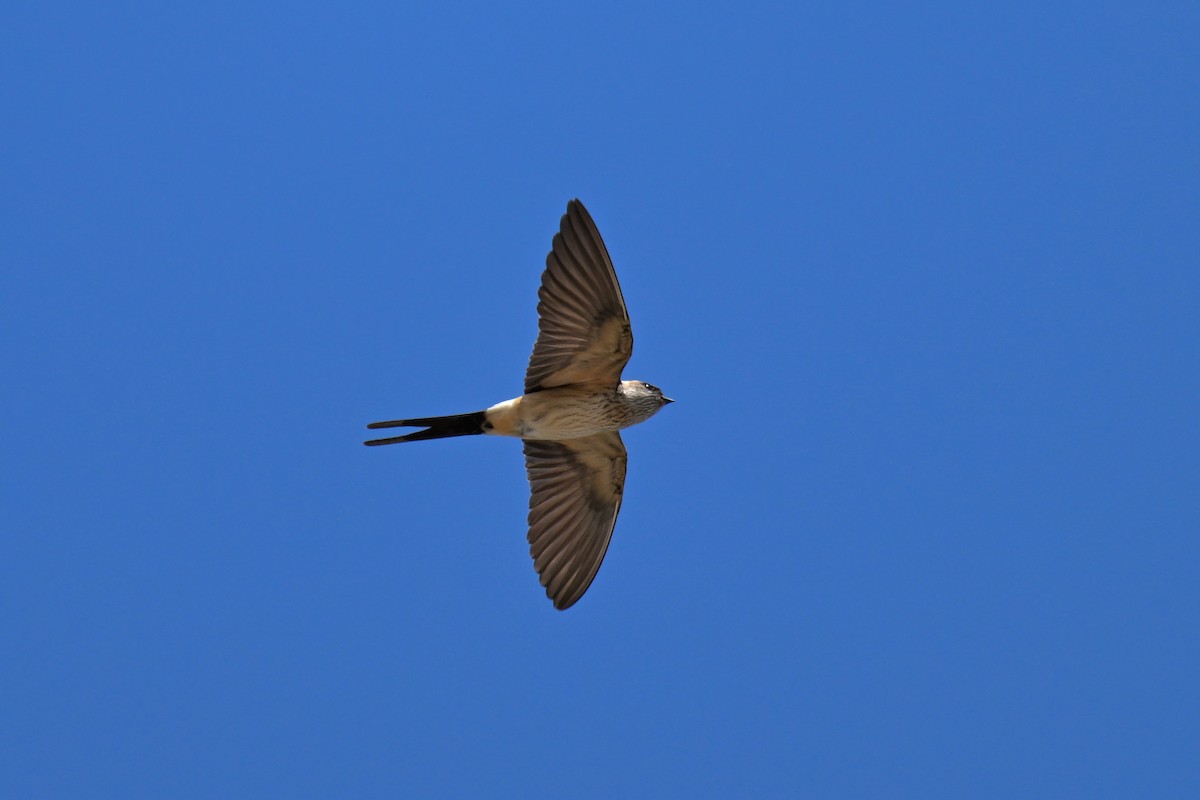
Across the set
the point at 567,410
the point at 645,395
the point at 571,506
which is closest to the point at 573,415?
the point at 567,410

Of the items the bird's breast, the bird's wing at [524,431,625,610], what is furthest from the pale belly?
the bird's wing at [524,431,625,610]

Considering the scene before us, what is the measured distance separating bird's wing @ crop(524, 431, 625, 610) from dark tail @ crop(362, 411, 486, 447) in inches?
24.0

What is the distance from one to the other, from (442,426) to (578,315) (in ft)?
3.02

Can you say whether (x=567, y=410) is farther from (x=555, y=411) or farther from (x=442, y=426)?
(x=442, y=426)

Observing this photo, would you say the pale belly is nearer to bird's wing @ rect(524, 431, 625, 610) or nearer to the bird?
the bird

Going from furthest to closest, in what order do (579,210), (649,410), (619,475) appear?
(619,475), (649,410), (579,210)

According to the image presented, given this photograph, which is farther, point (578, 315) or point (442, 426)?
point (442, 426)

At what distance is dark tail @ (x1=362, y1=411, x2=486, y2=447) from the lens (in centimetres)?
651

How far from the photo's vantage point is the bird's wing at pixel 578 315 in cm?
631

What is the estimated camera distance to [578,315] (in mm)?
6457

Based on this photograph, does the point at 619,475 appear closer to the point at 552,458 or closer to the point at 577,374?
the point at 552,458

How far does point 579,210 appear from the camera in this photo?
20.7 ft

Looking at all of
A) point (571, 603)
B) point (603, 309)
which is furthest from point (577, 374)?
point (571, 603)

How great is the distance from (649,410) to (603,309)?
748 mm
